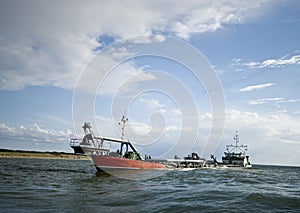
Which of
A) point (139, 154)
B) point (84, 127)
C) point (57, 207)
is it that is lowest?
point (57, 207)

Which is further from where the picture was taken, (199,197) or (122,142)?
(122,142)

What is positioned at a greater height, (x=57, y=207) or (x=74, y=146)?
(x=74, y=146)

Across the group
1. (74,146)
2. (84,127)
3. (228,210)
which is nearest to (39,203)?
(228,210)

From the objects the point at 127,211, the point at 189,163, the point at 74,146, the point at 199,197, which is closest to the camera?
the point at 127,211

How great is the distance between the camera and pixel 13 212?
15.6 metres

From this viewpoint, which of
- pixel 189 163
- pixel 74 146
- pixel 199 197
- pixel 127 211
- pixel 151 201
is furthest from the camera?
pixel 189 163

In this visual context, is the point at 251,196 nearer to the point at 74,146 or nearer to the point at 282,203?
the point at 282,203

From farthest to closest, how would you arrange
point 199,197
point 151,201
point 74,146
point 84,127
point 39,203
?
point 84,127 → point 74,146 → point 199,197 → point 151,201 → point 39,203

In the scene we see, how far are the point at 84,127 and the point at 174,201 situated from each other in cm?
2912

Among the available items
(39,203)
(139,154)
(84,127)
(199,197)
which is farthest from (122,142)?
(39,203)

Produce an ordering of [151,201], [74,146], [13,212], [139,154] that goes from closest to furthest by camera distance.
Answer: [13,212]
[151,201]
[74,146]
[139,154]

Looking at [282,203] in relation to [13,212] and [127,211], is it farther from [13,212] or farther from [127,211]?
[13,212]

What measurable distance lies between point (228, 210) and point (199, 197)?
5590 millimetres

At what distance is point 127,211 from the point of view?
56.4 ft
